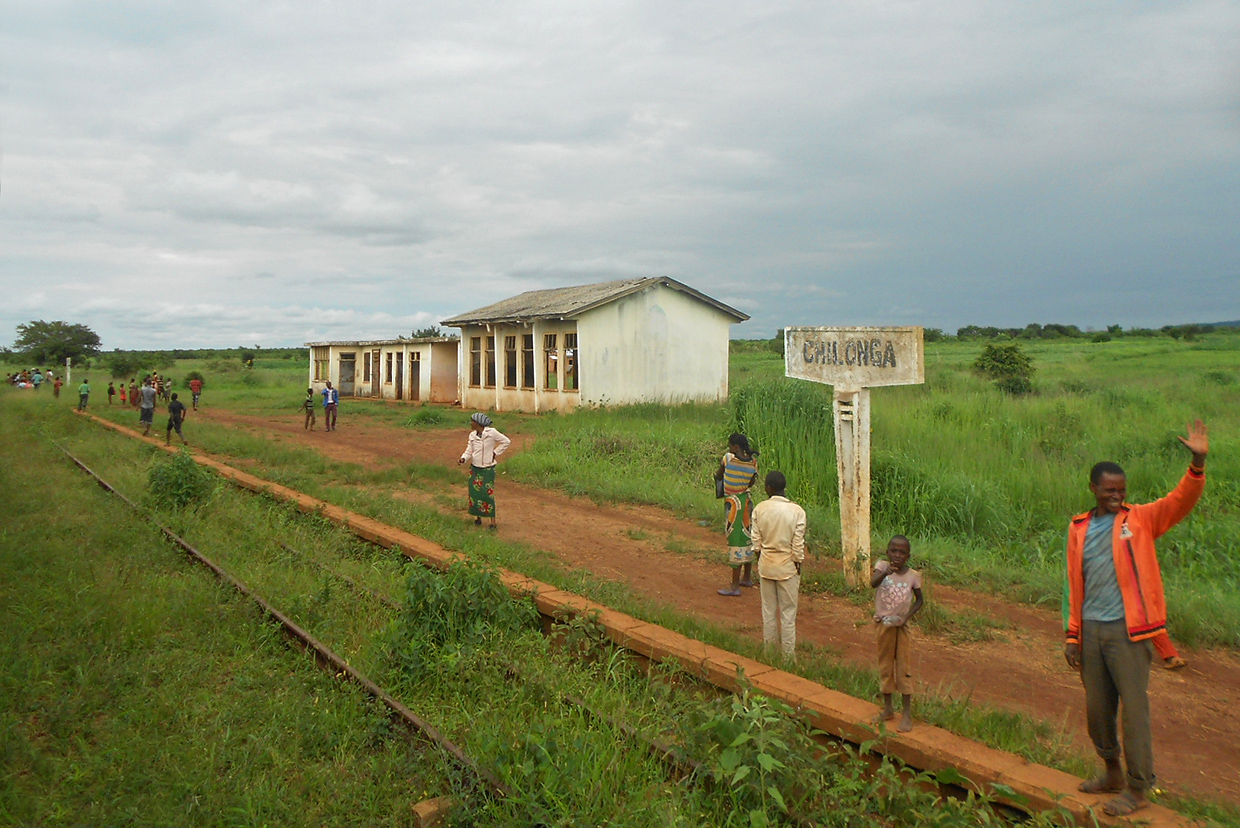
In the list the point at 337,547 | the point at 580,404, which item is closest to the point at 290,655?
the point at 337,547

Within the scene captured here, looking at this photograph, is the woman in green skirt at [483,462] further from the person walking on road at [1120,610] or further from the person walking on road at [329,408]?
the person walking on road at [329,408]

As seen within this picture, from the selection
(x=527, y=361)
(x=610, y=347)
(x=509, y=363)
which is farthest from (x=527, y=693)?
(x=509, y=363)

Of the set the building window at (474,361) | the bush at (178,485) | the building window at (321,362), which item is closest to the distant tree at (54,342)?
the building window at (321,362)

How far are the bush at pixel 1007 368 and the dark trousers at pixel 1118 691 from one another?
70.1ft

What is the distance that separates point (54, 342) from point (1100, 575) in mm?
85042

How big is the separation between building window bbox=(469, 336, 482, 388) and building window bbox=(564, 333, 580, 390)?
566 cm

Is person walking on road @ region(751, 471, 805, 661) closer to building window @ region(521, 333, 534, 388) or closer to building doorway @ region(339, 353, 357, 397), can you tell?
building window @ region(521, 333, 534, 388)

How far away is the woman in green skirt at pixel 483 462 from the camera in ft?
32.6

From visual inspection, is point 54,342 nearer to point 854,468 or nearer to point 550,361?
point 550,361

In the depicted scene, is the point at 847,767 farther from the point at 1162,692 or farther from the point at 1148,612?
the point at 1162,692

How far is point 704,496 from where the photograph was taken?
39.0ft

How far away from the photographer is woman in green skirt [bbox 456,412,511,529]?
32.6 feet

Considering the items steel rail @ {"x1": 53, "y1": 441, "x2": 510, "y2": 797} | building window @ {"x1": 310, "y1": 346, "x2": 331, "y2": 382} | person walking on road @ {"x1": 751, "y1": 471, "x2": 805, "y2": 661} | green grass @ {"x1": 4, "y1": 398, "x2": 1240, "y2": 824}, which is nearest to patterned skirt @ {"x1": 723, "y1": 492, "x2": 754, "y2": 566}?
green grass @ {"x1": 4, "y1": 398, "x2": 1240, "y2": 824}

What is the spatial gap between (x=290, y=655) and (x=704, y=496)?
691 cm
